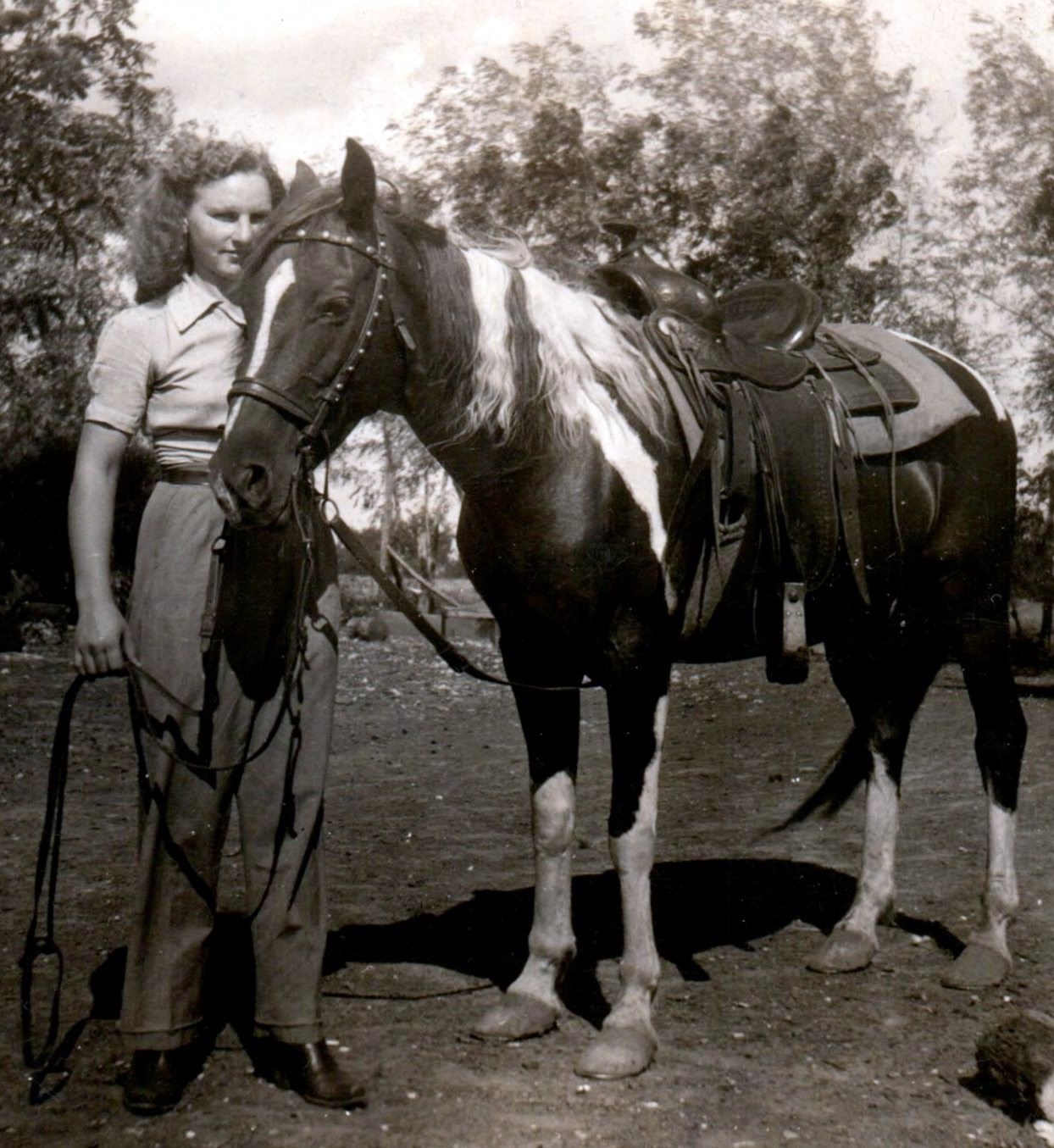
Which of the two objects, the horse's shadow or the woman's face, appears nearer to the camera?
the woman's face

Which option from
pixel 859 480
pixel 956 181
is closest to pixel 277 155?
pixel 859 480

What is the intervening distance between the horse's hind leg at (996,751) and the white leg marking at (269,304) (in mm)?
2734

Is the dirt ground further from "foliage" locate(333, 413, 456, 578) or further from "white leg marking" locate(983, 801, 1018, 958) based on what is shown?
"foliage" locate(333, 413, 456, 578)

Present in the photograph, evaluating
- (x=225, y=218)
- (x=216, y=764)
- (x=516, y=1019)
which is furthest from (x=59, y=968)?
(x=225, y=218)

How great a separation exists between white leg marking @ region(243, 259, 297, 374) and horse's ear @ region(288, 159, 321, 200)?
25 cm

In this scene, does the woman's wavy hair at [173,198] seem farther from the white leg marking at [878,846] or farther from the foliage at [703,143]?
the foliage at [703,143]

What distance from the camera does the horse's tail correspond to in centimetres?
496

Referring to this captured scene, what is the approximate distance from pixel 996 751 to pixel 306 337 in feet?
9.52

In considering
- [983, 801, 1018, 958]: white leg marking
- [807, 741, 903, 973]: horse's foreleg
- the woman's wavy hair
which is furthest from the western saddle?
the woman's wavy hair

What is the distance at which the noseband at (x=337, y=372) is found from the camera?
8.94ft

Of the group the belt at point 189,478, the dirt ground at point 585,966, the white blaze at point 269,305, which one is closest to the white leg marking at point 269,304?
the white blaze at point 269,305

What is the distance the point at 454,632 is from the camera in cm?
1867

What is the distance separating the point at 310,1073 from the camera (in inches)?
118

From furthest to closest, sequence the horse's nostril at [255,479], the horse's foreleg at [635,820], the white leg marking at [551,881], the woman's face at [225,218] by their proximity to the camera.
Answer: the white leg marking at [551,881], the horse's foreleg at [635,820], the woman's face at [225,218], the horse's nostril at [255,479]
